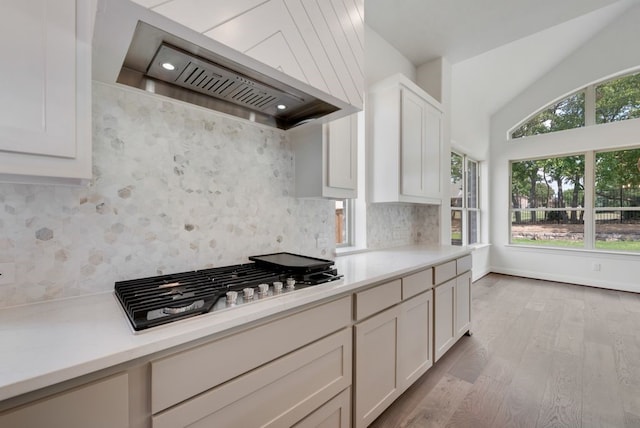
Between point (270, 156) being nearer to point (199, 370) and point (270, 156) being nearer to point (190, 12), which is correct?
point (190, 12)

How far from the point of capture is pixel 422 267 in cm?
189

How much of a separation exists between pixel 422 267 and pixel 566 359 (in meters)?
1.67

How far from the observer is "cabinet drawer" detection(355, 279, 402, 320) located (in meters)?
1.38

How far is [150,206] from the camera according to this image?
124cm

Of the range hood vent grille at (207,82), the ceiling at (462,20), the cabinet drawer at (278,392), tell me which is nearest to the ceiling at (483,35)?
the ceiling at (462,20)

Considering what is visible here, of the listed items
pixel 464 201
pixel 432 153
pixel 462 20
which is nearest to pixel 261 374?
pixel 432 153

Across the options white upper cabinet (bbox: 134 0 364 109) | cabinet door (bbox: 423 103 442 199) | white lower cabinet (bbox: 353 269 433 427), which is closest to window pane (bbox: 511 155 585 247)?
cabinet door (bbox: 423 103 442 199)

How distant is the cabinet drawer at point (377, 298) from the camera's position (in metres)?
1.38

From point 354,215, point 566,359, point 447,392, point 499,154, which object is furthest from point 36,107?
point 499,154

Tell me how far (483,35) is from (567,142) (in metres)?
3.29

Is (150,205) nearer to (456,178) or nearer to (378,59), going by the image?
(378,59)

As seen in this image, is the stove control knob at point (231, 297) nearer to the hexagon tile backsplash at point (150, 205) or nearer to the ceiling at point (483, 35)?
the hexagon tile backsplash at point (150, 205)

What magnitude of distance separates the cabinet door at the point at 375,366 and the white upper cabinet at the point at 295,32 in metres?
1.16

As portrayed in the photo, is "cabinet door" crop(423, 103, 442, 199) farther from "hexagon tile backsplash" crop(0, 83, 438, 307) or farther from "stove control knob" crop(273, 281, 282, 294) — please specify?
"stove control knob" crop(273, 281, 282, 294)
